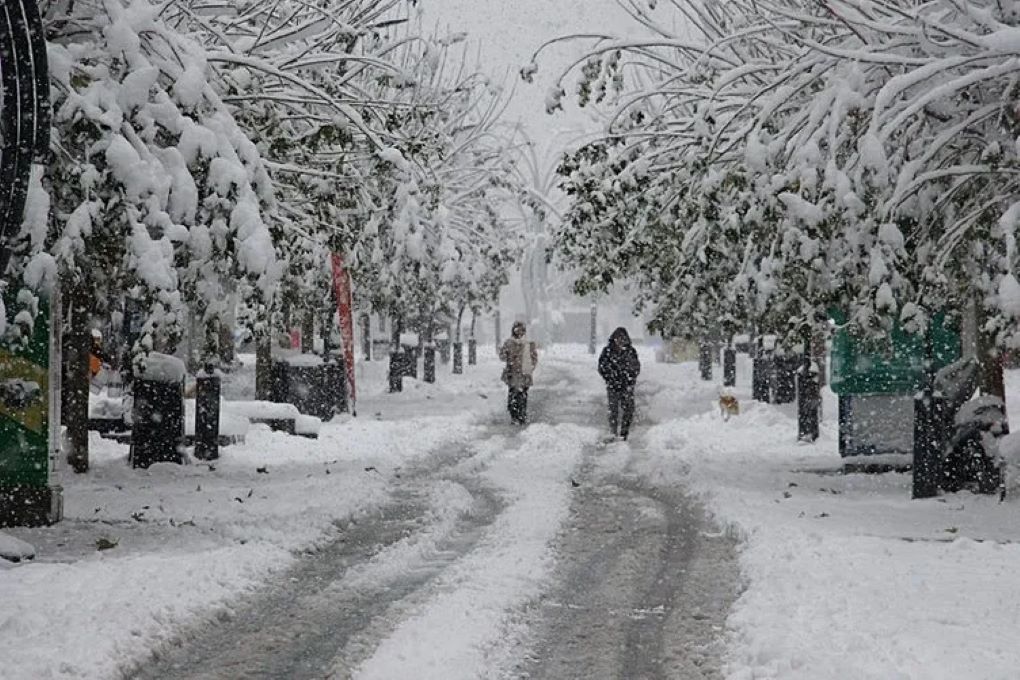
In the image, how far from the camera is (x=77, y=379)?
1245cm

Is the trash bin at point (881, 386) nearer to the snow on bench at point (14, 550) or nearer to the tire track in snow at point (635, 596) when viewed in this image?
the tire track in snow at point (635, 596)

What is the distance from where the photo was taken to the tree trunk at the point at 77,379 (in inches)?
478

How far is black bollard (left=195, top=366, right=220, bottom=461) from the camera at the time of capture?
1388cm

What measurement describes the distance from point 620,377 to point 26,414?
1050cm

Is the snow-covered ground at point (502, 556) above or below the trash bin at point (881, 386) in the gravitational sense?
below

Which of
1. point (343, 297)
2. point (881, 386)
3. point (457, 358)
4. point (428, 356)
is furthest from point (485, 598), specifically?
point (457, 358)

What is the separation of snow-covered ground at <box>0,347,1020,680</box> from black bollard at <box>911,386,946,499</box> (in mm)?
192

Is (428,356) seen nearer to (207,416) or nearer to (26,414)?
(207,416)

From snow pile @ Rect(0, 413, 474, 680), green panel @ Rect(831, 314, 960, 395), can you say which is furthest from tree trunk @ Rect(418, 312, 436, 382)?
green panel @ Rect(831, 314, 960, 395)

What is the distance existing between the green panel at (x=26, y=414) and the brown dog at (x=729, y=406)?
12.8m

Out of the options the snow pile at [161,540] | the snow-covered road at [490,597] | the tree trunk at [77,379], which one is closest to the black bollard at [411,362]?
the snow pile at [161,540]

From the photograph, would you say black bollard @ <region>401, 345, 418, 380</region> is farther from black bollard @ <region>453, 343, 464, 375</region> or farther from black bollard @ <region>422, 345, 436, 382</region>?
black bollard @ <region>453, 343, 464, 375</region>

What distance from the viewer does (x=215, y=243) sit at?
8.96 metres

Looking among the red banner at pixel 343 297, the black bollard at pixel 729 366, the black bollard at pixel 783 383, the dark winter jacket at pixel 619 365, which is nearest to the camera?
the red banner at pixel 343 297
